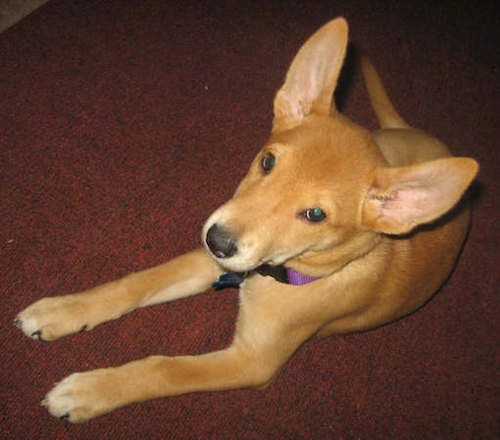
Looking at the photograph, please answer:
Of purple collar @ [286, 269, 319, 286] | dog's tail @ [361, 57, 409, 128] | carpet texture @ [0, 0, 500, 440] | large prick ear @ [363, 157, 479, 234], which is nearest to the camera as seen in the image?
large prick ear @ [363, 157, 479, 234]

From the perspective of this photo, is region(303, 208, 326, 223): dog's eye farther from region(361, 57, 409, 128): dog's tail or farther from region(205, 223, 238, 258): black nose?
region(361, 57, 409, 128): dog's tail

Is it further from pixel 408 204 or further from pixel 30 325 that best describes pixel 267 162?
pixel 30 325

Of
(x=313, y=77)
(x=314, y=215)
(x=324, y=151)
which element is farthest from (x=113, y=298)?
(x=313, y=77)

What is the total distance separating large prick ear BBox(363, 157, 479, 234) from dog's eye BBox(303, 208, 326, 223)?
0.22m

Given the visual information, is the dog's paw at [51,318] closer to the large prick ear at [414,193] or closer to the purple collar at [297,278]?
the purple collar at [297,278]

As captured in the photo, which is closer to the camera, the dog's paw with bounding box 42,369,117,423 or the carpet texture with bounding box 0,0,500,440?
the dog's paw with bounding box 42,369,117,423

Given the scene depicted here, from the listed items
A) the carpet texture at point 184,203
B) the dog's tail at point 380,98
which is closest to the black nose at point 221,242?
the carpet texture at point 184,203

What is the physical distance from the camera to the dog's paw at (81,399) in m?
2.46

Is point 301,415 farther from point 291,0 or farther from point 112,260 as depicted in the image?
point 291,0

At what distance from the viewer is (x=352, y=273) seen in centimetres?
247

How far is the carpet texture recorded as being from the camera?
2861mm

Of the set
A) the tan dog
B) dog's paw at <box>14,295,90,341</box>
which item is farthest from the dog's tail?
dog's paw at <box>14,295,90,341</box>

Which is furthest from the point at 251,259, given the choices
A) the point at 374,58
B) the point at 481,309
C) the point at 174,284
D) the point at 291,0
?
the point at 291,0

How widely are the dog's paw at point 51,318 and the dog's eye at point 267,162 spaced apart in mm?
1394
